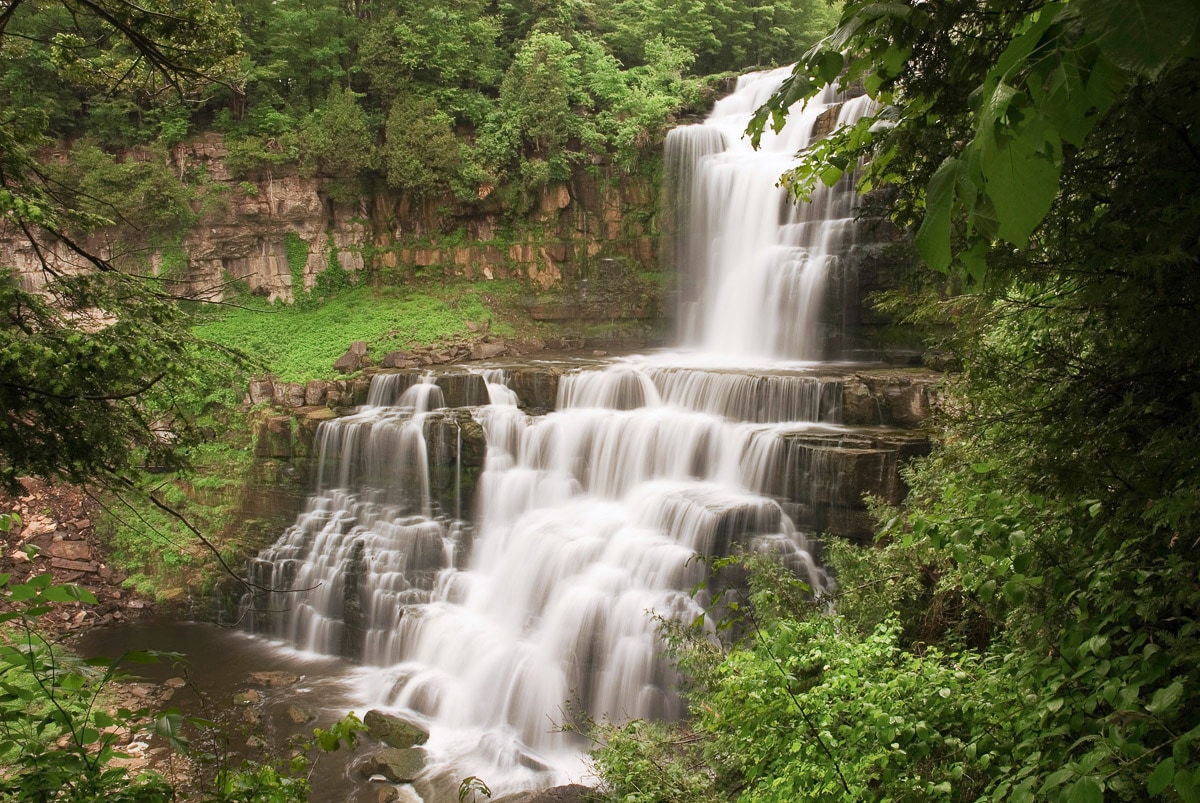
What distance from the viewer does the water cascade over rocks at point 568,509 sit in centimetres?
946

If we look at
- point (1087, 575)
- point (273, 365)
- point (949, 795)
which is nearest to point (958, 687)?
point (949, 795)

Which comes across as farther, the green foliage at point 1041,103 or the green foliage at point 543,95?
the green foliage at point 543,95

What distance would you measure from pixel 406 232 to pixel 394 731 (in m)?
15.3

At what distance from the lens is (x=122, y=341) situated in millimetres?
3896

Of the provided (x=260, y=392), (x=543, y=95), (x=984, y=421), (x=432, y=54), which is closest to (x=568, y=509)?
(x=260, y=392)

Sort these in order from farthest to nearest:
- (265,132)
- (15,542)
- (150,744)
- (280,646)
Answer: (265,132), (15,542), (280,646), (150,744)

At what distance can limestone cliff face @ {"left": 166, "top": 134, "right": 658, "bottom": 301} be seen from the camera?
19469mm

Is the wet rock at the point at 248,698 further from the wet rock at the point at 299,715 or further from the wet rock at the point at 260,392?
the wet rock at the point at 260,392

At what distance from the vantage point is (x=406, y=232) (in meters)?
20.9

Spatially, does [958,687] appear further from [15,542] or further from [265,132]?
[265,132]

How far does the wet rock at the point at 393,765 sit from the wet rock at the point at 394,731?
22cm

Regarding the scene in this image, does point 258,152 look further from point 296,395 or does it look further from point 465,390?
point 465,390

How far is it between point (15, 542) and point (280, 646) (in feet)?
18.3

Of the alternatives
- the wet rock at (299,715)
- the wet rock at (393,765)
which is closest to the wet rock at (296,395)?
the wet rock at (299,715)
